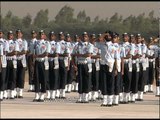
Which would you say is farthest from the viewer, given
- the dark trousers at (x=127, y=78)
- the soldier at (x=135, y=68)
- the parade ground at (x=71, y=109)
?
the soldier at (x=135, y=68)

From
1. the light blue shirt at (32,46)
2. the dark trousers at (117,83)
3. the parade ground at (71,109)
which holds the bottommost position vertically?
the parade ground at (71,109)

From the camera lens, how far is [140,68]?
88.0 feet

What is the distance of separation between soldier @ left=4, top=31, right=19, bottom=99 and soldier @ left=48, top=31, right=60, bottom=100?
111 cm

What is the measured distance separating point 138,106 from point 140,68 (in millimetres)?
2742

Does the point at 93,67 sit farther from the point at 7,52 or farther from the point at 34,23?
the point at 34,23

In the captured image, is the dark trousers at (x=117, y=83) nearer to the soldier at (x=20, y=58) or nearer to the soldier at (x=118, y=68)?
the soldier at (x=118, y=68)

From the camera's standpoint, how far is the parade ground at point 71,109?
20.5 metres

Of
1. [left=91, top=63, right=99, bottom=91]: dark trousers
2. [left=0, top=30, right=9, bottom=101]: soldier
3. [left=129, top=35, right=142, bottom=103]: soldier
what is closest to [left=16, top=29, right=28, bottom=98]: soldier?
[left=0, top=30, right=9, bottom=101]: soldier

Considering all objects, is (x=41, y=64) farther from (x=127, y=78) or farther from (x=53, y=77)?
(x=127, y=78)

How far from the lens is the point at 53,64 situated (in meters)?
26.1

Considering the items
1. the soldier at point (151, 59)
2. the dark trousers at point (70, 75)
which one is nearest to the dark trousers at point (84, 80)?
the soldier at point (151, 59)

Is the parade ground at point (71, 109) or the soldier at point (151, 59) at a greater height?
the soldier at point (151, 59)

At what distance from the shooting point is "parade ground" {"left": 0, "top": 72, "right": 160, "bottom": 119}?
20.5m

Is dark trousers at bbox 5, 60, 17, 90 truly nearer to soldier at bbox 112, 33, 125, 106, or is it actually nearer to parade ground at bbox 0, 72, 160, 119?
parade ground at bbox 0, 72, 160, 119
